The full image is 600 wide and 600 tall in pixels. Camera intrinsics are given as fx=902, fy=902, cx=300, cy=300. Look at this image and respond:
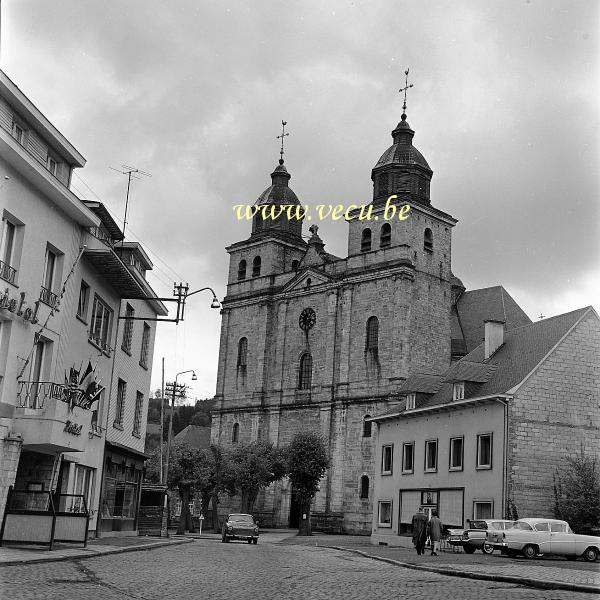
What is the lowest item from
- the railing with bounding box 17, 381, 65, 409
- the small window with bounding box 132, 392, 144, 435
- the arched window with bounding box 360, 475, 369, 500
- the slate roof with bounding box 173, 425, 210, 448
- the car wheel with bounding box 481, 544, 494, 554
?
the car wheel with bounding box 481, 544, 494, 554

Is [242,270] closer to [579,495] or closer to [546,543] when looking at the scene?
[579,495]

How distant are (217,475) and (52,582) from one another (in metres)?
45.3

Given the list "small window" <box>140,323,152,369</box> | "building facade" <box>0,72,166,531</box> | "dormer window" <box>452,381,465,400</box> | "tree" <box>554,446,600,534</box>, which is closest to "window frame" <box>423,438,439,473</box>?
"dormer window" <box>452,381,465,400</box>

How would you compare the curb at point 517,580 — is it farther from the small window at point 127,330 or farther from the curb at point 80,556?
the small window at point 127,330

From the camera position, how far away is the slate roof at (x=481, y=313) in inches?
2670

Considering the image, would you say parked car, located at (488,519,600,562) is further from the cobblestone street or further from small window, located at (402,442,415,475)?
small window, located at (402,442,415,475)

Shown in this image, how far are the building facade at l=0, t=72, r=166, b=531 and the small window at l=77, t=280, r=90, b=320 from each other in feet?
0.10

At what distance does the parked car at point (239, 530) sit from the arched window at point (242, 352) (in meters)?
34.8

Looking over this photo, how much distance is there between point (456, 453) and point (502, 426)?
3570 mm

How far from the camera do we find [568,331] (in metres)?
36.8

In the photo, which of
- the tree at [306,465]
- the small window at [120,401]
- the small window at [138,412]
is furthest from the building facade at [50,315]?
the tree at [306,465]

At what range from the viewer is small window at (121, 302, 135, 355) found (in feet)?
105

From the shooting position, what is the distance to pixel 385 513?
43406mm

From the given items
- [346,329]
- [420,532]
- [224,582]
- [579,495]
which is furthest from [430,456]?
[346,329]
